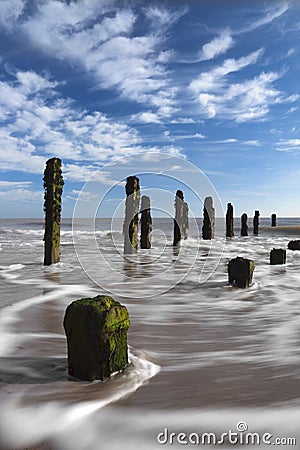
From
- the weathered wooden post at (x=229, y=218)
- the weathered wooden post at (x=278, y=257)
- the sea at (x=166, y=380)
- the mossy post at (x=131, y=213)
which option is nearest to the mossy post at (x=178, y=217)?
the mossy post at (x=131, y=213)

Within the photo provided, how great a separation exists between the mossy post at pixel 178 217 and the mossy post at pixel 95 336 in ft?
56.8

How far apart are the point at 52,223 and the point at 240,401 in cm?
888

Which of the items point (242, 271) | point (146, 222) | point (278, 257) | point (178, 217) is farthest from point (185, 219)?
point (242, 271)

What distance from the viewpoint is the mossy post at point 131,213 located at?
587 inches

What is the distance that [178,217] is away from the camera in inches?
839

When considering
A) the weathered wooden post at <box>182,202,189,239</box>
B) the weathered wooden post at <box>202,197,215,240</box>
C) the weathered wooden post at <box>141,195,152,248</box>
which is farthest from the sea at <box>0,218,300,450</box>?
the weathered wooden post at <box>202,197,215,240</box>

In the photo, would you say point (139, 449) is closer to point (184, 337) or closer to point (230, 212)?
point (184, 337)

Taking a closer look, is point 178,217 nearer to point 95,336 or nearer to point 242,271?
point 242,271

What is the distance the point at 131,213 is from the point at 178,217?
642 centimetres

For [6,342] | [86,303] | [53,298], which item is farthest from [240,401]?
[53,298]

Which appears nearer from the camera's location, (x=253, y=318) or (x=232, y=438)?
(x=232, y=438)

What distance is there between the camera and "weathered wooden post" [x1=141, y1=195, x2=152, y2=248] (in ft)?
57.8

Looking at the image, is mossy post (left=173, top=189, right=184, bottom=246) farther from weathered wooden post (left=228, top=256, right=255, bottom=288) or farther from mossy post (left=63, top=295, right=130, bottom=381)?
mossy post (left=63, top=295, right=130, bottom=381)

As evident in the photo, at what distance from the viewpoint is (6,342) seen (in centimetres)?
448
